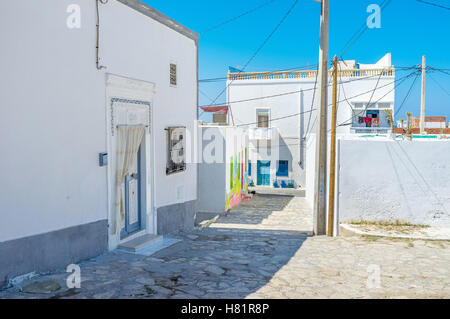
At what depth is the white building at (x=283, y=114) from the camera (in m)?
25.2

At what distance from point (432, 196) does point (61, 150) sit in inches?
293

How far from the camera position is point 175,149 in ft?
30.2

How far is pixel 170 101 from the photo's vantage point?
9.01m

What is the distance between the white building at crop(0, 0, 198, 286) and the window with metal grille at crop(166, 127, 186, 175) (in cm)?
4

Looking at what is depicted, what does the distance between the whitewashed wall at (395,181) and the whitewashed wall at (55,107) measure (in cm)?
504

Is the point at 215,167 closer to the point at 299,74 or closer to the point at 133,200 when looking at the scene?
the point at 133,200

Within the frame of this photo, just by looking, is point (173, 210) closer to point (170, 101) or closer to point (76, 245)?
point (170, 101)

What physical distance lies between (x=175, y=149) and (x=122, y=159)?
7.31ft

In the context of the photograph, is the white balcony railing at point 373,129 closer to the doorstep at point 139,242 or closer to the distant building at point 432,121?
the distant building at point 432,121

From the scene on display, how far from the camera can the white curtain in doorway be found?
695cm

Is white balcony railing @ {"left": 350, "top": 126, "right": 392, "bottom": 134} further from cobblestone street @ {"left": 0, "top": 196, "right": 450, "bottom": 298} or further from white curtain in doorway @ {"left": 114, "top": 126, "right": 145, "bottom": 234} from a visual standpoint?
white curtain in doorway @ {"left": 114, "top": 126, "right": 145, "bottom": 234}

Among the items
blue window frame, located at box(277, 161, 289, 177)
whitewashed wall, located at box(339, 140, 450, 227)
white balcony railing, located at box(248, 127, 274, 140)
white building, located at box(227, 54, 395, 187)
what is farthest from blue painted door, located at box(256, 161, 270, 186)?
whitewashed wall, located at box(339, 140, 450, 227)

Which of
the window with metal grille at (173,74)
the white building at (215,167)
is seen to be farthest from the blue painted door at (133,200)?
the white building at (215,167)
